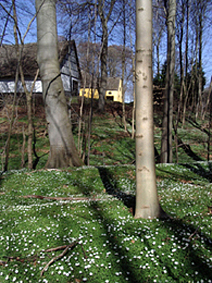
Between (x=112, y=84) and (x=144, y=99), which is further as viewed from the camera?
(x=112, y=84)

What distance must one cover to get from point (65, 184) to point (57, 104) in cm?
357

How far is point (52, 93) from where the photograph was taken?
9648 millimetres

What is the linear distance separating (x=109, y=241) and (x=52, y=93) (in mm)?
7206

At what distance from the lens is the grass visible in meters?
3.16

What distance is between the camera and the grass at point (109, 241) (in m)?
3.16

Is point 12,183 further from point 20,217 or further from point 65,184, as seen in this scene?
point 20,217

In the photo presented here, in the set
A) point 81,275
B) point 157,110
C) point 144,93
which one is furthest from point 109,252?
point 157,110

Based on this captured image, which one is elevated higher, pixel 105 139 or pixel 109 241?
pixel 105 139

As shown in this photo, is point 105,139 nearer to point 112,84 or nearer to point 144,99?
point 144,99

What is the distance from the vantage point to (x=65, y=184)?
25.7 feet

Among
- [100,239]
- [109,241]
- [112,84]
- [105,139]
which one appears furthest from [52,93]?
[112,84]

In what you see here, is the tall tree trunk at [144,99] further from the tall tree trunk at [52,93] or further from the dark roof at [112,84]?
the dark roof at [112,84]

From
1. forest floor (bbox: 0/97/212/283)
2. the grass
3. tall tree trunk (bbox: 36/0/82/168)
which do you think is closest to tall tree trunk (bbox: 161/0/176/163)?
forest floor (bbox: 0/97/212/283)

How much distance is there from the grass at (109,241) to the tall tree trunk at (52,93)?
356 cm
